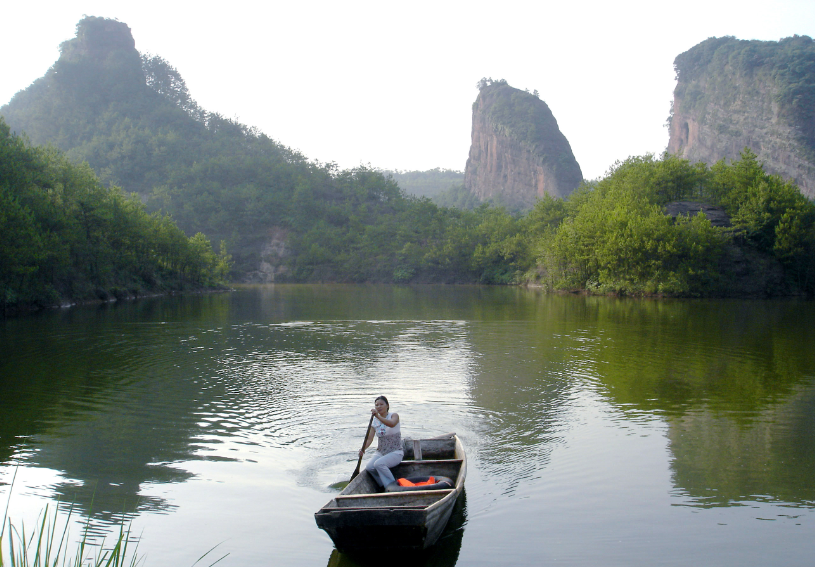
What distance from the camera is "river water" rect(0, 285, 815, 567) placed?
22.0 ft

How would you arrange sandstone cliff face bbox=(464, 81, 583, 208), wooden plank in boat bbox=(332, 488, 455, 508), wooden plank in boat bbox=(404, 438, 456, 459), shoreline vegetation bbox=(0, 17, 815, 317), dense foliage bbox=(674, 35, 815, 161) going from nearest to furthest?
1. wooden plank in boat bbox=(332, 488, 455, 508)
2. wooden plank in boat bbox=(404, 438, 456, 459)
3. shoreline vegetation bbox=(0, 17, 815, 317)
4. dense foliage bbox=(674, 35, 815, 161)
5. sandstone cliff face bbox=(464, 81, 583, 208)

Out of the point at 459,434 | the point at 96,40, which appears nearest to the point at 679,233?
the point at 459,434

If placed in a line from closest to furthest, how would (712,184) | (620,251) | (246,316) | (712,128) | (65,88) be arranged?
(246,316) → (620,251) → (712,184) → (65,88) → (712,128)

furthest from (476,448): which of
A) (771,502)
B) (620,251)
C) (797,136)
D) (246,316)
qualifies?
(797,136)

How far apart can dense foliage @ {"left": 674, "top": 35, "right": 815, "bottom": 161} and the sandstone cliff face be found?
29149mm

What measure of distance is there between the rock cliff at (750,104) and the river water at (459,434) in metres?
89.4

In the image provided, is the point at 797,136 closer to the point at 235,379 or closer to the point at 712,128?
the point at 712,128

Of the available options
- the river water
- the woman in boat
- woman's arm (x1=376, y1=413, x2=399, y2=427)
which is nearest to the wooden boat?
the river water

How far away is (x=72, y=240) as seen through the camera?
3581cm

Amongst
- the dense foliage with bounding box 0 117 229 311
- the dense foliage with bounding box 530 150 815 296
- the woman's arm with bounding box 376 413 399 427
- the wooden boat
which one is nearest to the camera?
the wooden boat

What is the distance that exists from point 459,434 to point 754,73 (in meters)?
130

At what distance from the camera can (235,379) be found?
15.2 metres

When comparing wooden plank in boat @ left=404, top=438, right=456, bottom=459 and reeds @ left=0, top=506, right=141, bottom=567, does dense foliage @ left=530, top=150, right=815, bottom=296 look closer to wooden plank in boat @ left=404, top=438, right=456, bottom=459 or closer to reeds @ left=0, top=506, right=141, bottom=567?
wooden plank in boat @ left=404, top=438, right=456, bottom=459

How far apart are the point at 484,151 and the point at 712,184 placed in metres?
110
